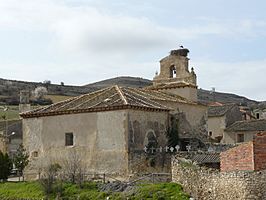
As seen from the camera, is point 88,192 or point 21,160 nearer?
point 88,192

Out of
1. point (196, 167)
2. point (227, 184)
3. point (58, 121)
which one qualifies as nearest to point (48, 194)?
point (58, 121)

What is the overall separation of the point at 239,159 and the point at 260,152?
1.22 m

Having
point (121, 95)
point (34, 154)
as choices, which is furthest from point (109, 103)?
point (34, 154)

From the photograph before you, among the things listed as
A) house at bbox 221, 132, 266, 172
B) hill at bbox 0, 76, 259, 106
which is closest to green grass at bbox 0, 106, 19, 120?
hill at bbox 0, 76, 259, 106

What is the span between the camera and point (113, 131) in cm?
3222

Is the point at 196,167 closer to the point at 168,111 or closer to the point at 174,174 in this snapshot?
the point at 174,174

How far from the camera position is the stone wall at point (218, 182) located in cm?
1916

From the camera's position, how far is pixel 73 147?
111ft

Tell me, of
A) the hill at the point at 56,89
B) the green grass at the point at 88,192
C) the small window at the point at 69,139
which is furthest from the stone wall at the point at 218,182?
the hill at the point at 56,89

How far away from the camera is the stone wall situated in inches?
754

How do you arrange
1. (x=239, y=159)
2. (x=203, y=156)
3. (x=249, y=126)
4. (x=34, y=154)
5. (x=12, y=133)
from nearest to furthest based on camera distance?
(x=239, y=159)
(x=203, y=156)
(x=34, y=154)
(x=249, y=126)
(x=12, y=133)

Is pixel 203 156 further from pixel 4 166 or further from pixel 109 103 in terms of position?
pixel 4 166

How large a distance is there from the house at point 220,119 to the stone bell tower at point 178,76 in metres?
15.1

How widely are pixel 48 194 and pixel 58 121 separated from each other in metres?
6.62
